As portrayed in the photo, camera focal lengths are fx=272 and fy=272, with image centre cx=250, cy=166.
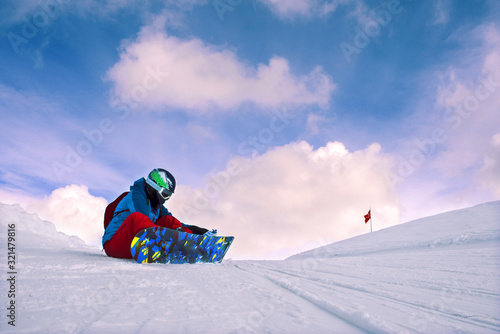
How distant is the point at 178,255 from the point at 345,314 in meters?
2.83

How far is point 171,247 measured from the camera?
3.40 metres

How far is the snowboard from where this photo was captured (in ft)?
10.4

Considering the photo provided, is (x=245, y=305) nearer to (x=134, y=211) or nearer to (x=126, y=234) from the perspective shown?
(x=126, y=234)

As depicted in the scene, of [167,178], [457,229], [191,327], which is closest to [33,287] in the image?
[191,327]

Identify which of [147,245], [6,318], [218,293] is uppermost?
[147,245]

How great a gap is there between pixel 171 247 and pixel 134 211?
30.4 inches

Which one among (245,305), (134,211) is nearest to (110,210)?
(134,211)

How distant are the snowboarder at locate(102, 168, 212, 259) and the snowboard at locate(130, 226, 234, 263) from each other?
0.13m

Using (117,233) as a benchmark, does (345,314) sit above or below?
below

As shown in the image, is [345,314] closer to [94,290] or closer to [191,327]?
[191,327]

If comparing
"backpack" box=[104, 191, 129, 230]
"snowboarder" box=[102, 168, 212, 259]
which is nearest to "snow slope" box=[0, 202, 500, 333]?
"snowboarder" box=[102, 168, 212, 259]

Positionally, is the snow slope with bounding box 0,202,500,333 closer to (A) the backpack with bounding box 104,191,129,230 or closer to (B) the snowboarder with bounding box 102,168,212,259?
(B) the snowboarder with bounding box 102,168,212,259

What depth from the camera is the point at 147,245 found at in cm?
319

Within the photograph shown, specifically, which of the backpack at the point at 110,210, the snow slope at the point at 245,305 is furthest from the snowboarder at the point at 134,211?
the snow slope at the point at 245,305
